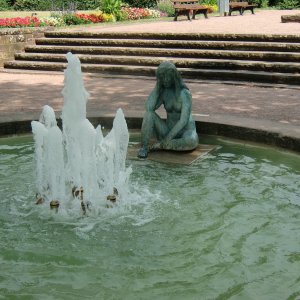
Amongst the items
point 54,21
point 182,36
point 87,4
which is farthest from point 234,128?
point 87,4

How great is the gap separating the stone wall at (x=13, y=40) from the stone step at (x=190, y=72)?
43 cm

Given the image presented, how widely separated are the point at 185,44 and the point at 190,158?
7452 millimetres

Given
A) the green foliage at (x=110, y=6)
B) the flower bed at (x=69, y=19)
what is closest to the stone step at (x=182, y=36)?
the flower bed at (x=69, y=19)

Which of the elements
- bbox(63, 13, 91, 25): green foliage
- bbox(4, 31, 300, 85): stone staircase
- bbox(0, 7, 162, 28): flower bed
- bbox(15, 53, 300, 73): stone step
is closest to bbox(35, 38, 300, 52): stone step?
bbox(4, 31, 300, 85): stone staircase

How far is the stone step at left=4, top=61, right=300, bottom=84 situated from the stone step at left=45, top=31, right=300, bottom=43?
1.73 meters

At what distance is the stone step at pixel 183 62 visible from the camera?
11383 mm

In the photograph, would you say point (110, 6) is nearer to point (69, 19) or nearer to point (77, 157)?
point (69, 19)

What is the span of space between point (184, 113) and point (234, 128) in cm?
99

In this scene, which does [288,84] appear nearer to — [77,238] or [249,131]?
[249,131]

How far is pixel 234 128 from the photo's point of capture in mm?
7020

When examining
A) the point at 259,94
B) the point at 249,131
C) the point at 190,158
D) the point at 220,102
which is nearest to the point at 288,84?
the point at 259,94

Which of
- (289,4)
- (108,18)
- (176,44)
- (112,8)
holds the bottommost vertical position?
(176,44)

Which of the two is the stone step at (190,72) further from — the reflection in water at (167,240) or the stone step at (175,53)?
the reflection in water at (167,240)

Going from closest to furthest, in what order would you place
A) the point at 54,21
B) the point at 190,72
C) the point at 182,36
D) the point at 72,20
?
the point at 190,72 → the point at 182,36 → the point at 54,21 → the point at 72,20
